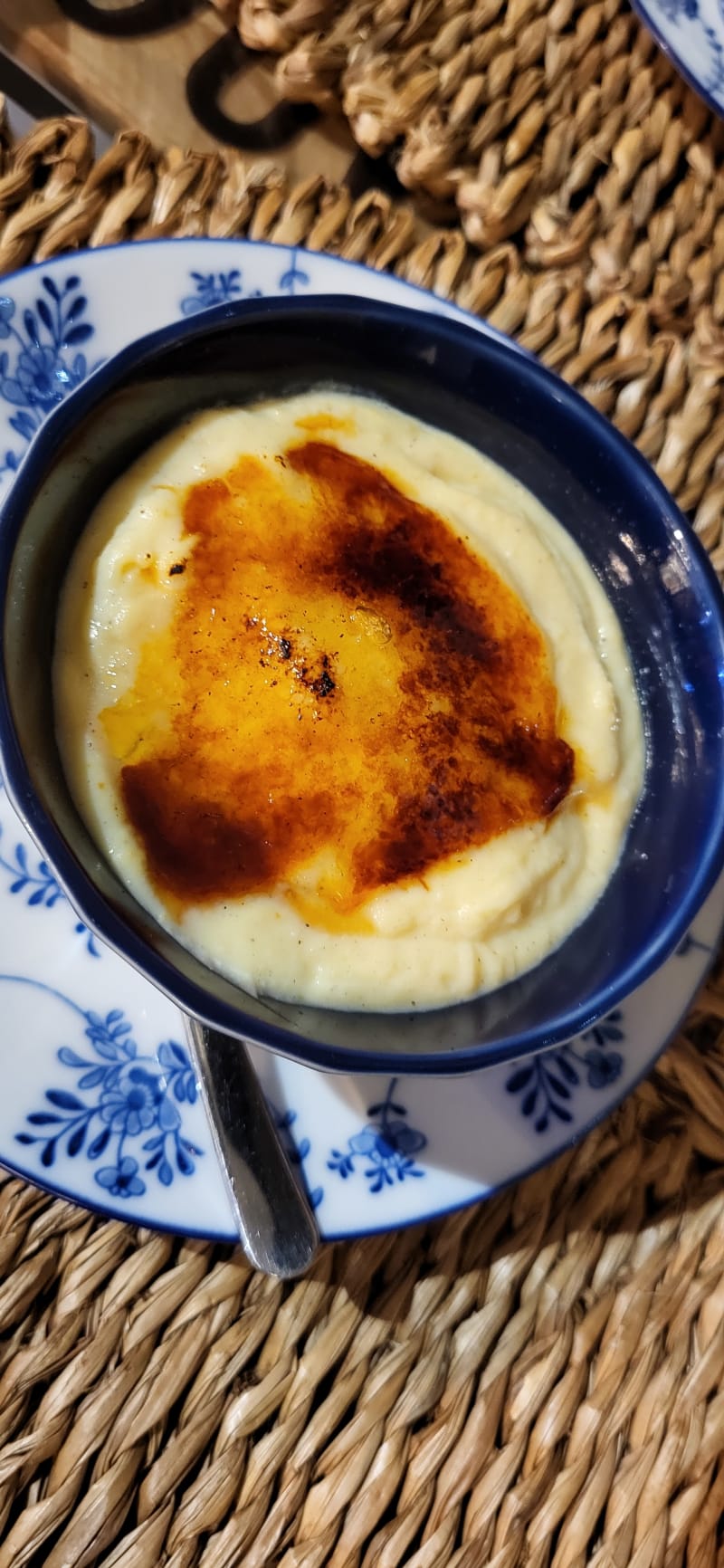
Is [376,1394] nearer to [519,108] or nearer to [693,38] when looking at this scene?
[519,108]

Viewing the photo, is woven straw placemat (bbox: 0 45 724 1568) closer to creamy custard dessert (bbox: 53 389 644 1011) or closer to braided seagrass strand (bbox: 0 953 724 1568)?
braided seagrass strand (bbox: 0 953 724 1568)

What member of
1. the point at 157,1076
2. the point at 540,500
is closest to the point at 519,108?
the point at 540,500

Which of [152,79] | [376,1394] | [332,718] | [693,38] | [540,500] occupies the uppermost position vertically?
[693,38]

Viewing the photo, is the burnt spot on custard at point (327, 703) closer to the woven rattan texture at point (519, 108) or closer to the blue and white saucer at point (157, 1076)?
the blue and white saucer at point (157, 1076)

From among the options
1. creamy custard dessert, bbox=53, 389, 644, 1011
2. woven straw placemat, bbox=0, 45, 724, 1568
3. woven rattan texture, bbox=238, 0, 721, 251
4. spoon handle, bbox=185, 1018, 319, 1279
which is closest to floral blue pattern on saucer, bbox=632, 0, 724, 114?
woven rattan texture, bbox=238, 0, 721, 251

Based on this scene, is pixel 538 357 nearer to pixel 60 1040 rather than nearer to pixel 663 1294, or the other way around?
pixel 60 1040

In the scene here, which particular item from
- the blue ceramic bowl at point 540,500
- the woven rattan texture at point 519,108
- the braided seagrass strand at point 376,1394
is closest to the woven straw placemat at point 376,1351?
the braided seagrass strand at point 376,1394

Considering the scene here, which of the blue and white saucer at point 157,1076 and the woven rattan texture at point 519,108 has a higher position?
the woven rattan texture at point 519,108
